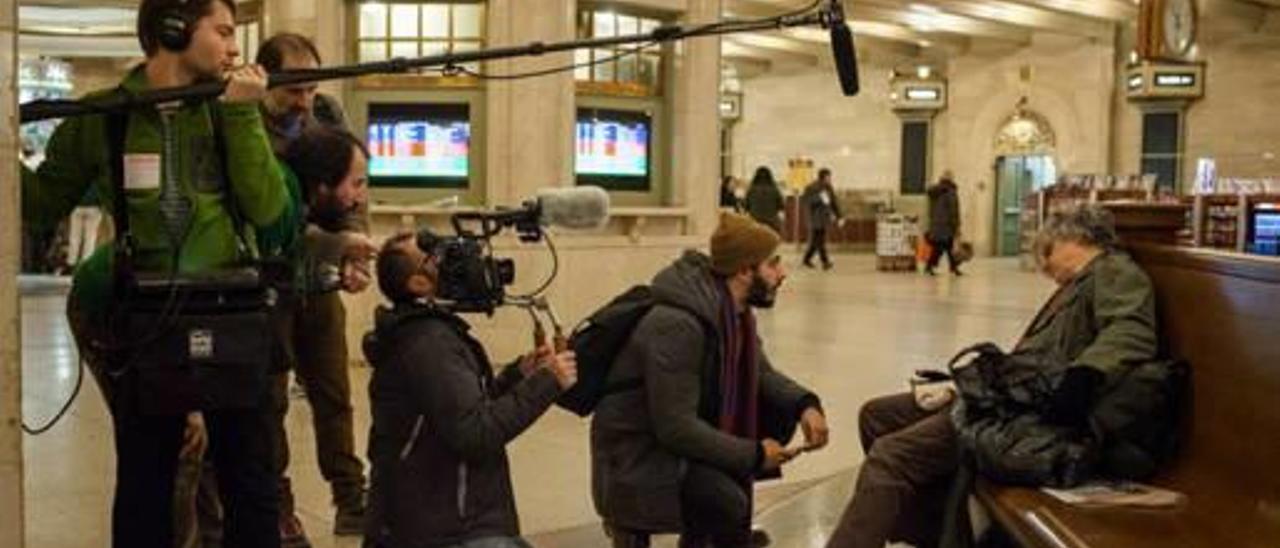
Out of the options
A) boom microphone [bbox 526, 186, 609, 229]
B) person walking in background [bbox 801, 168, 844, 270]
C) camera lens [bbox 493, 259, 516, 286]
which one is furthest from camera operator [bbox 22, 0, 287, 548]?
person walking in background [bbox 801, 168, 844, 270]

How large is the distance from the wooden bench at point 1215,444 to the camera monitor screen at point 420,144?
5.94 m

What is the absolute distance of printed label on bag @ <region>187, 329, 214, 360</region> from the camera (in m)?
2.57

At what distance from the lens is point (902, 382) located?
26.7 ft

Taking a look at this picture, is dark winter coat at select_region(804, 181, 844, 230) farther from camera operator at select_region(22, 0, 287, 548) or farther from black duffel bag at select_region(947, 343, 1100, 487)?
camera operator at select_region(22, 0, 287, 548)

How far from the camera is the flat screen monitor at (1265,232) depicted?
10211 millimetres

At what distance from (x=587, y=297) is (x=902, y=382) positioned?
2023 mm

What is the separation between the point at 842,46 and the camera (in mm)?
3381

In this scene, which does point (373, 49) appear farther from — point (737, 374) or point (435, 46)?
point (737, 374)

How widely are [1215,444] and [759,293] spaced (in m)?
1.24

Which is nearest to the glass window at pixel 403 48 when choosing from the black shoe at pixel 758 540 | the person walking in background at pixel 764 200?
the black shoe at pixel 758 540

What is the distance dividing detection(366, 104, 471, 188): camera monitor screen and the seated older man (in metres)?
5.14

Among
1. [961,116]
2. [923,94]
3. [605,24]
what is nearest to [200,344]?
[605,24]

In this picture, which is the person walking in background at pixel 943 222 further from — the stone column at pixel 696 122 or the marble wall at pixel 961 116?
the stone column at pixel 696 122

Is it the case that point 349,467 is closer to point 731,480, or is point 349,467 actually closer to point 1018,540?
point 731,480
